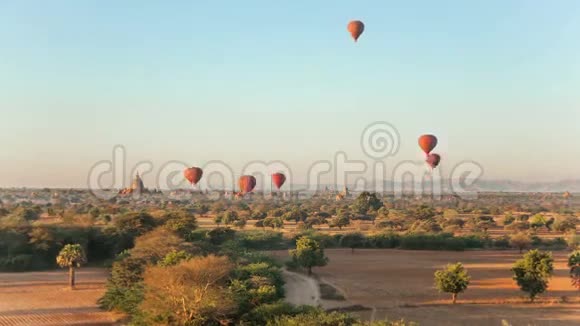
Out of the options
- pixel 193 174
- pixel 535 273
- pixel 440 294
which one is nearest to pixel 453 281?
pixel 440 294

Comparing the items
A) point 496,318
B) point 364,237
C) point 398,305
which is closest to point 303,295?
point 398,305

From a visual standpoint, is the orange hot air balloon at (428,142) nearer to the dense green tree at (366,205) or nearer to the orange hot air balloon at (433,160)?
the orange hot air balloon at (433,160)

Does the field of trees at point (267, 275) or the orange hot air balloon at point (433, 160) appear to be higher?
the orange hot air balloon at point (433, 160)

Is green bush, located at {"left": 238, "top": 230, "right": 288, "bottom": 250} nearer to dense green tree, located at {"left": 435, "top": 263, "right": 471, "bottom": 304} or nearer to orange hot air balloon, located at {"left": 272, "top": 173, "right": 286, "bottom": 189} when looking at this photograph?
orange hot air balloon, located at {"left": 272, "top": 173, "right": 286, "bottom": 189}

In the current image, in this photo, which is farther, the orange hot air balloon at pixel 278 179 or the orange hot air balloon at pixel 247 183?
the orange hot air balloon at pixel 278 179

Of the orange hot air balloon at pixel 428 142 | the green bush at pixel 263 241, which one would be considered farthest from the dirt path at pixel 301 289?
the orange hot air balloon at pixel 428 142

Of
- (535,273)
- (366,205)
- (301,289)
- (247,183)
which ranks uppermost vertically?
(247,183)

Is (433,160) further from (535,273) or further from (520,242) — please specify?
(535,273)
